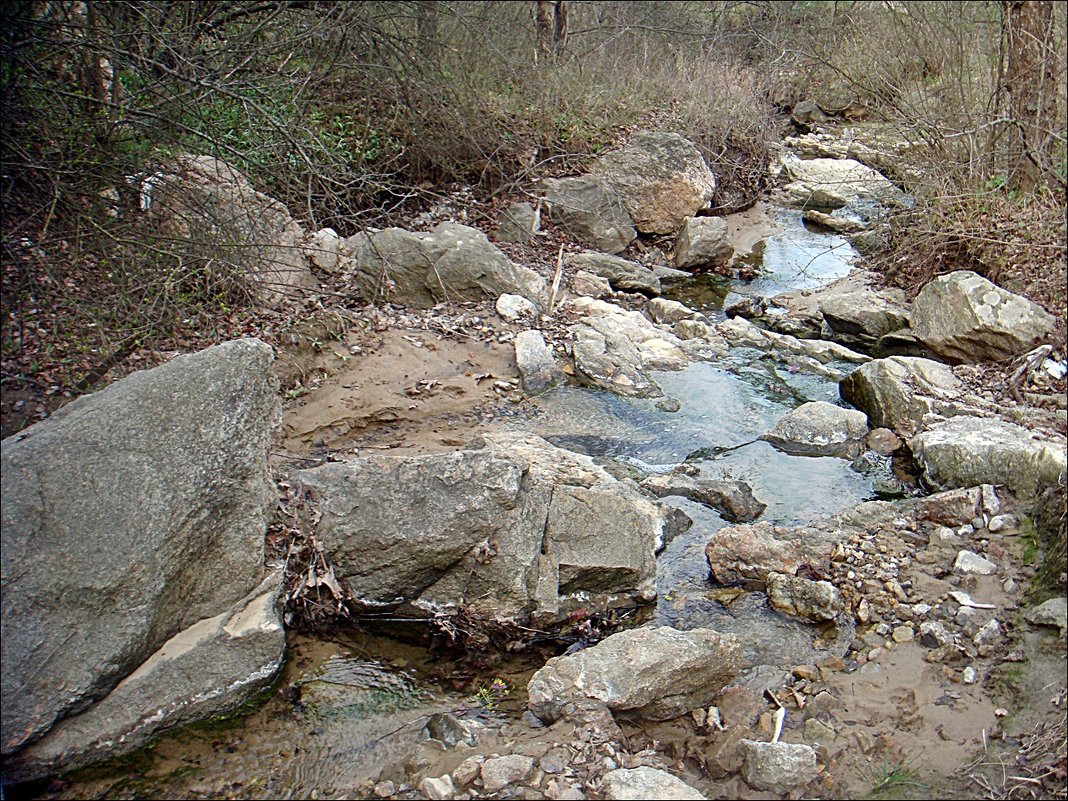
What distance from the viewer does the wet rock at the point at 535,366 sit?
6.61 meters

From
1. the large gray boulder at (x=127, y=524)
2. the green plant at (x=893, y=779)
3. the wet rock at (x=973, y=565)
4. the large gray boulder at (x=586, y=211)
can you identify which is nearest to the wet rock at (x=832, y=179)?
the large gray boulder at (x=586, y=211)

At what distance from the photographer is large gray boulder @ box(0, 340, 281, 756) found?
3.25 metres

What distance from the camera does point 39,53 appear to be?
491cm

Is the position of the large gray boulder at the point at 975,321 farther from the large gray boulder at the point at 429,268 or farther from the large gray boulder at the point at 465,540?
the large gray boulder at the point at 465,540

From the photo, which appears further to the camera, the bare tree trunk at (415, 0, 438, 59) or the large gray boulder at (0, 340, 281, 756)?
the bare tree trunk at (415, 0, 438, 59)

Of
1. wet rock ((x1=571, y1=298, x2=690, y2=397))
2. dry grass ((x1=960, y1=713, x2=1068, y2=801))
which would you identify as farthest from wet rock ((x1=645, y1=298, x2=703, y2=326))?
dry grass ((x1=960, y1=713, x2=1068, y2=801))

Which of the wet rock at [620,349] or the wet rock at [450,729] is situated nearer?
the wet rock at [450,729]

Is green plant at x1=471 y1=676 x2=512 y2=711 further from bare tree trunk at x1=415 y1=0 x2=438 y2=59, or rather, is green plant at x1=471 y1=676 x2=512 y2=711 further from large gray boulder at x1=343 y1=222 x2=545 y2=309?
bare tree trunk at x1=415 y1=0 x2=438 y2=59

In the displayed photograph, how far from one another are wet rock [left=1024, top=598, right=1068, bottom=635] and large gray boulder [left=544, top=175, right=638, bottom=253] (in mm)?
6523

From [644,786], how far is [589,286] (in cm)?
605

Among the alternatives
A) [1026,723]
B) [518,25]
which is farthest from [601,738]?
[518,25]

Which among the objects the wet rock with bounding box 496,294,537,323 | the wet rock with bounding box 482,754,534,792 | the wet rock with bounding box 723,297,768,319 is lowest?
the wet rock with bounding box 723,297,768,319

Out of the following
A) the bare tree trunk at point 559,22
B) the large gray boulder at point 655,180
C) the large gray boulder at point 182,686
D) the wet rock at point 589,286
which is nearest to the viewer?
the large gray boulder at point 182,686

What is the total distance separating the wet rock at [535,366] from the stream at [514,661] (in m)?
0.13
